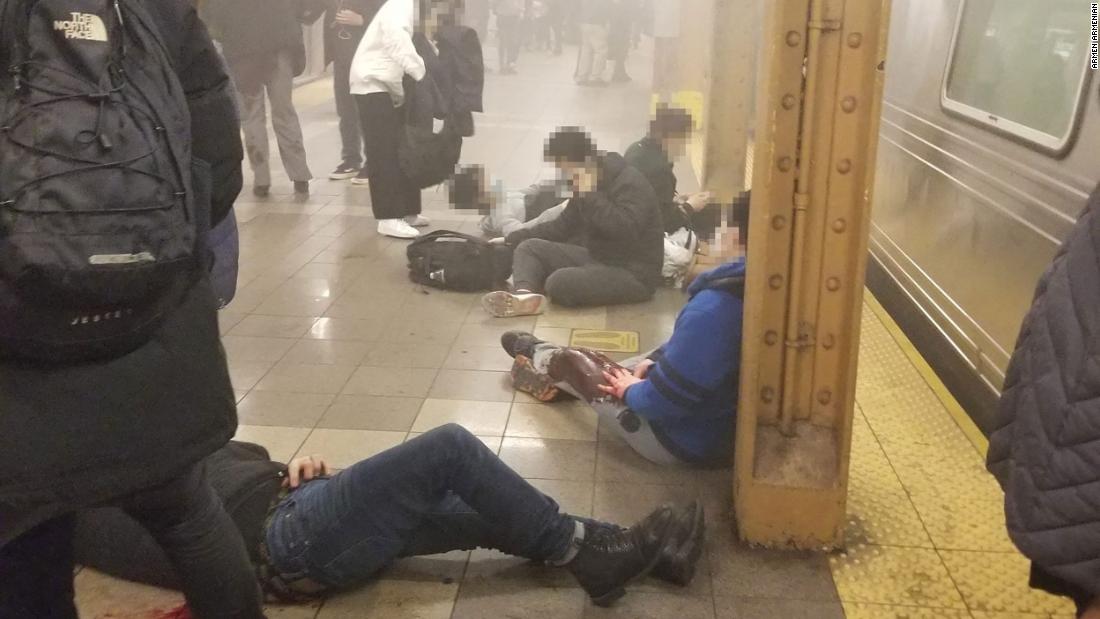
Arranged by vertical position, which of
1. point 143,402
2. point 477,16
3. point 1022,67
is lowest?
point 143,402

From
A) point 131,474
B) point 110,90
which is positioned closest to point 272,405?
point 131,474

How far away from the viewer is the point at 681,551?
2.50m

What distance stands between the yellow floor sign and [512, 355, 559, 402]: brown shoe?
56 centimetres

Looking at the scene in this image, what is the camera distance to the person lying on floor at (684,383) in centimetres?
279

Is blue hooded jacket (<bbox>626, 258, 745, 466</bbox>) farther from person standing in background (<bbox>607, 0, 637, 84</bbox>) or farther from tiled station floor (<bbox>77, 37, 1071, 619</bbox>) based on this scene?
person standing in background (<bbox>607, 0, 637, 84</bbox>)

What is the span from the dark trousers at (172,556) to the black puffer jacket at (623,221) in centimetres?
319

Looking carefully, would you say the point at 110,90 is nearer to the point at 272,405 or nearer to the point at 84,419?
the point at 84,419

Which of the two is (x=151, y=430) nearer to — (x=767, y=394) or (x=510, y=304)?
(x=767, y=394)

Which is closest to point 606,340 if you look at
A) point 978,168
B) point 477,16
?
point 978,168

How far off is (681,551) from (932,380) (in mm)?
1876

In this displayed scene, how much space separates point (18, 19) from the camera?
4.52ft

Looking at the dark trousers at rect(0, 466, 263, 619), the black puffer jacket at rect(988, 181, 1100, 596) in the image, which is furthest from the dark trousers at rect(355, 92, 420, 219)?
the black puffer jacket at rect(988, 181, 1100, 596)

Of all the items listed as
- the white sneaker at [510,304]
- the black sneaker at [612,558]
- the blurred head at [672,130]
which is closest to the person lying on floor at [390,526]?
the black sneaker at [612,558]

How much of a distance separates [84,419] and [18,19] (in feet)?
Answer: 2.07
